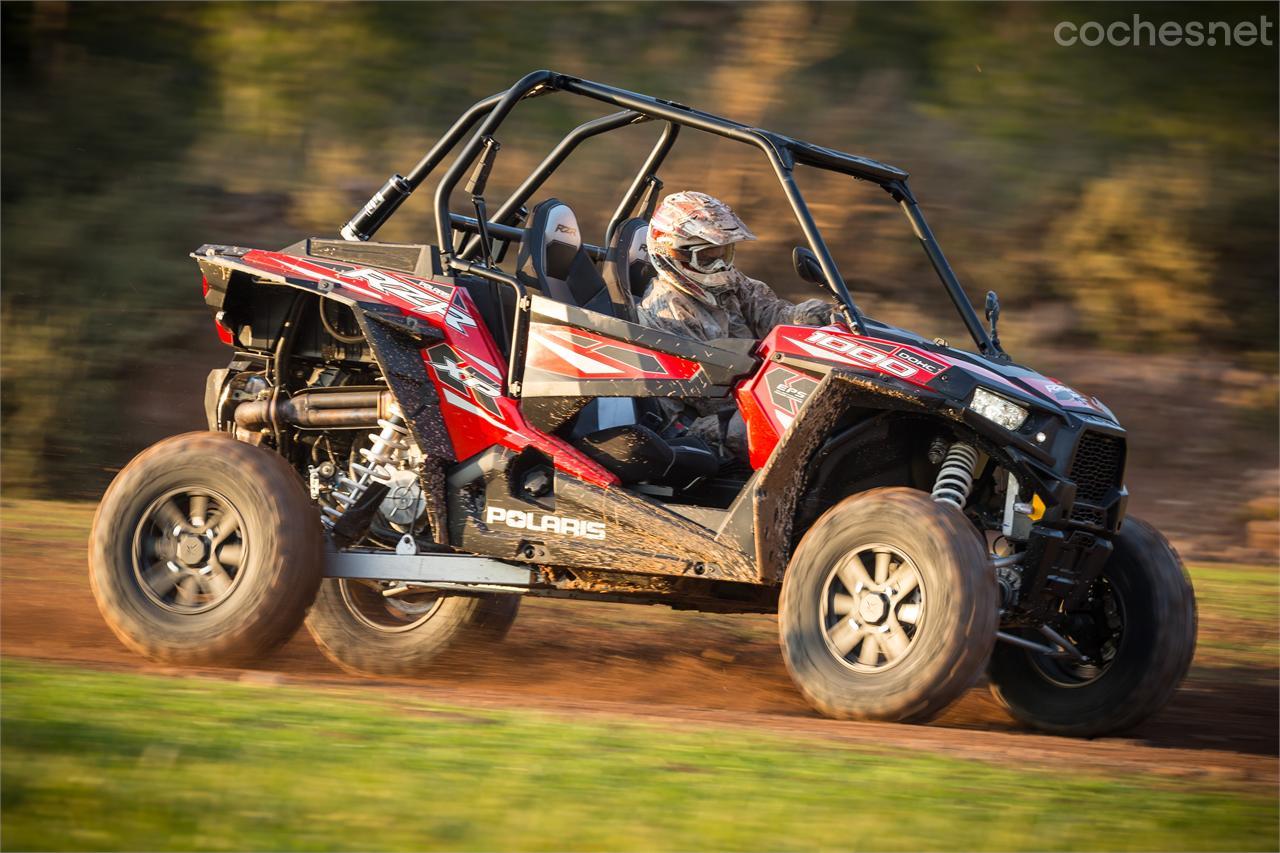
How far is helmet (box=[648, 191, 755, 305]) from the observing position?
6480mm

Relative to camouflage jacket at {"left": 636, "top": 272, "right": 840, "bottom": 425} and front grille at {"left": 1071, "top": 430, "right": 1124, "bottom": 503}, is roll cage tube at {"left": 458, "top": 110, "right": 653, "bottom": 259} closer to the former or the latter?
camouflage jacket at {"left": 636, "top": 272, "right": 840, "bottom": 425}

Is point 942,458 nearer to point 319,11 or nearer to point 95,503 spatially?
point 95,503

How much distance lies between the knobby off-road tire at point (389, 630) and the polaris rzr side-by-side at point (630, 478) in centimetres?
56

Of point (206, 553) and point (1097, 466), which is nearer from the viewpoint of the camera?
point (1097, 466)

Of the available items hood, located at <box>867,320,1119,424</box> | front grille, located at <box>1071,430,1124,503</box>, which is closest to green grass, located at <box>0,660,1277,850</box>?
front grille, located at <box>1071,430,1124,503</box>

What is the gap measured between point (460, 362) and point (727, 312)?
1.16 m

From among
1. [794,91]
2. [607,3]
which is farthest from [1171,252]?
[607,3]

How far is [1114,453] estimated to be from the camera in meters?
5.92

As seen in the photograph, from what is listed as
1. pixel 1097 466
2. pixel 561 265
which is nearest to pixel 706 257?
pixel 561 265

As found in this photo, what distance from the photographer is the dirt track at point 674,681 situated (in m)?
5.31

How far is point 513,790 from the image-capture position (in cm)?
453

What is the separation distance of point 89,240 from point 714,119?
11046 mm

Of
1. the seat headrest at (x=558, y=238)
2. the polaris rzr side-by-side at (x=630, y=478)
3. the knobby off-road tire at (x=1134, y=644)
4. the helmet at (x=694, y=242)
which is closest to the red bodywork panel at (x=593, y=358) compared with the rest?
the polaris rzr side-by-side at (x=630, y=478)

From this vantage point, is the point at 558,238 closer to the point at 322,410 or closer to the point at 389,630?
the point at 322,410
